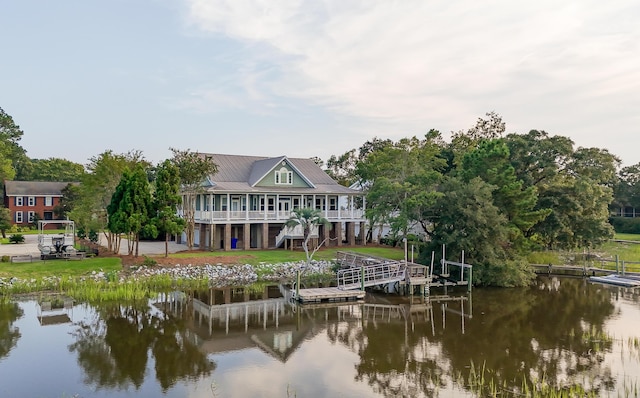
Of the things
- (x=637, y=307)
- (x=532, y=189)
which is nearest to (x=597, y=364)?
(x=637, y=307)

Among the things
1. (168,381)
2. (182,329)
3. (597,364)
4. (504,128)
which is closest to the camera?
(168,381)

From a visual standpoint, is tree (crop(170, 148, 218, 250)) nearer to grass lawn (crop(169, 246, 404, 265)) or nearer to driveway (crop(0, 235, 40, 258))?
grass lawn (crop(169, 246, 404, 265))

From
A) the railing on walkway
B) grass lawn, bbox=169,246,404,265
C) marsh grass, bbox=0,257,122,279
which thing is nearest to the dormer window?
grass lawn, bbox=169,246,404,265

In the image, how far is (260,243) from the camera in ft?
121

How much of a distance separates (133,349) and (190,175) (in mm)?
18008

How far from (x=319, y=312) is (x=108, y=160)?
19584mm

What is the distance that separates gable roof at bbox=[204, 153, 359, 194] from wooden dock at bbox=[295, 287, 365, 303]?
12.7 metres

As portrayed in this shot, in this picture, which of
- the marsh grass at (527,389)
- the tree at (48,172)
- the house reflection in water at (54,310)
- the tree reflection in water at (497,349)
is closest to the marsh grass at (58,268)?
the house reflection in water at (54,310)

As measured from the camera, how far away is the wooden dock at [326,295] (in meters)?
23.8

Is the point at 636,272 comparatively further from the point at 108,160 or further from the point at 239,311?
the point at 108,160

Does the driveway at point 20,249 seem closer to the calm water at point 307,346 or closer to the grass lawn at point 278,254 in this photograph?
the grass lawn at point 278,254

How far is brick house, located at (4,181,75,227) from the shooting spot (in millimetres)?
56938

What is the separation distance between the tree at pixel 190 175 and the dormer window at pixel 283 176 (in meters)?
5.29

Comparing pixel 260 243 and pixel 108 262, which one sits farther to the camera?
pixel 260 243
